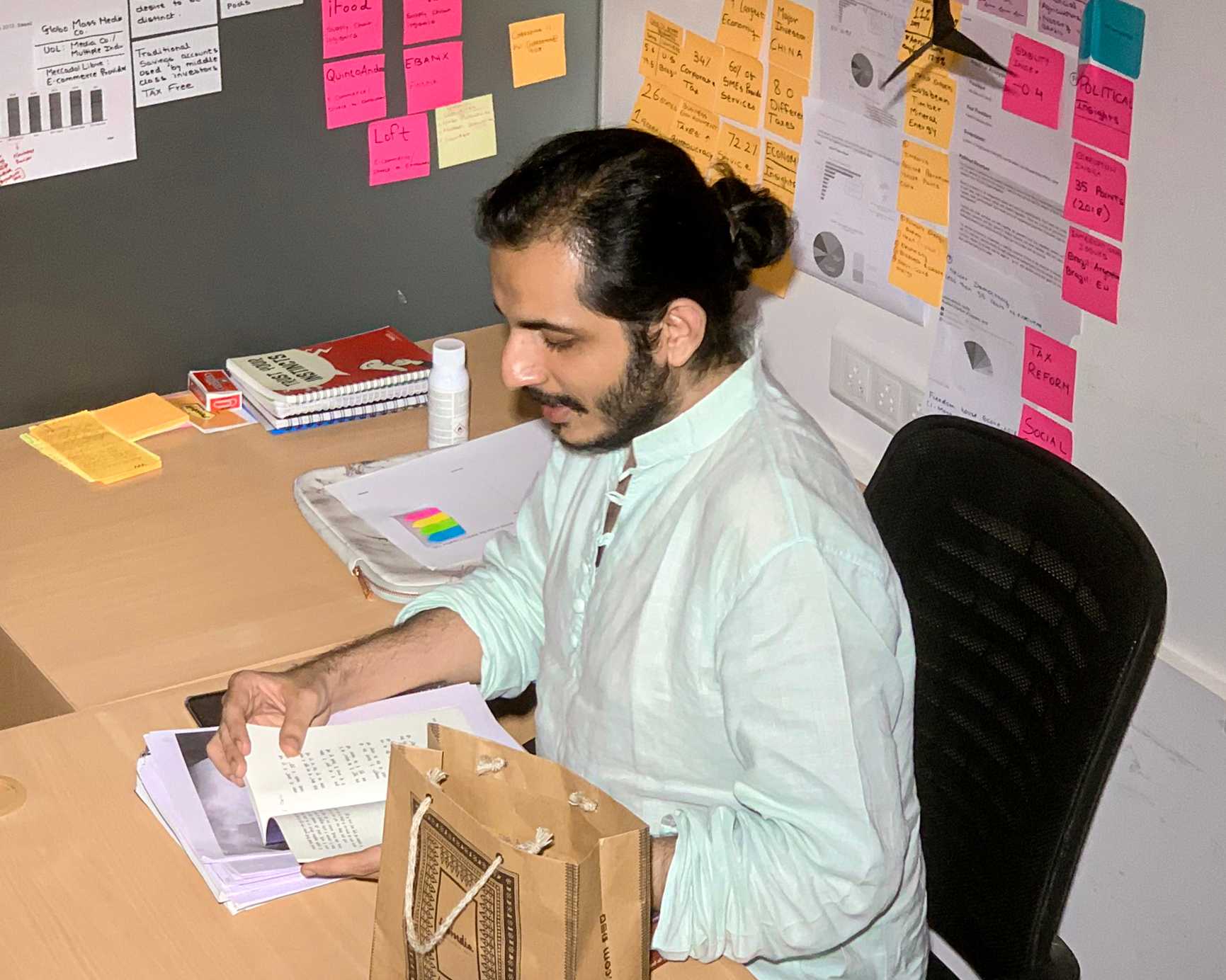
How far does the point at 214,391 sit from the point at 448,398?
0.34 metres

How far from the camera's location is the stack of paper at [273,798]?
4.19 ft

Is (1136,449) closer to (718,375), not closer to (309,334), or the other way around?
(718,375)

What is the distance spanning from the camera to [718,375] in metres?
1.37

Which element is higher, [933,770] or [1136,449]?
[1136,449]

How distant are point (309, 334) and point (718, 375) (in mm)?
1067

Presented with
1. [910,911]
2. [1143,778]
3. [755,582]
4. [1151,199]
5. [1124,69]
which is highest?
[1124,69]

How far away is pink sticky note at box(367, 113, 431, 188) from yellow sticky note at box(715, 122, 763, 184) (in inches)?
16.7

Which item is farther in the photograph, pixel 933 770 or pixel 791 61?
pixel 791 61

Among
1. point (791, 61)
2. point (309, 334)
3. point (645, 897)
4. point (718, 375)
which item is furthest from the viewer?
point (309, 334)

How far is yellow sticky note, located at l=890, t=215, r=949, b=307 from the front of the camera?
6.07 ft

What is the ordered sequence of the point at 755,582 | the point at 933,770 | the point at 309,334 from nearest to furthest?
the point at 755,582
the point at 933,770
the point at 309,334

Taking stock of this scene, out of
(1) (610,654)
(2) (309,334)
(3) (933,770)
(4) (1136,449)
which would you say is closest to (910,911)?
(3) (933,770)

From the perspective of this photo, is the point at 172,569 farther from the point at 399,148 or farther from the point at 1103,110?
the point at 1103,110

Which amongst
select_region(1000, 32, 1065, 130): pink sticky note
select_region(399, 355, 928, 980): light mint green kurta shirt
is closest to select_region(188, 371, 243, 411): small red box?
select_region(399, 355, 928, 980): light mint green kurta shirt
